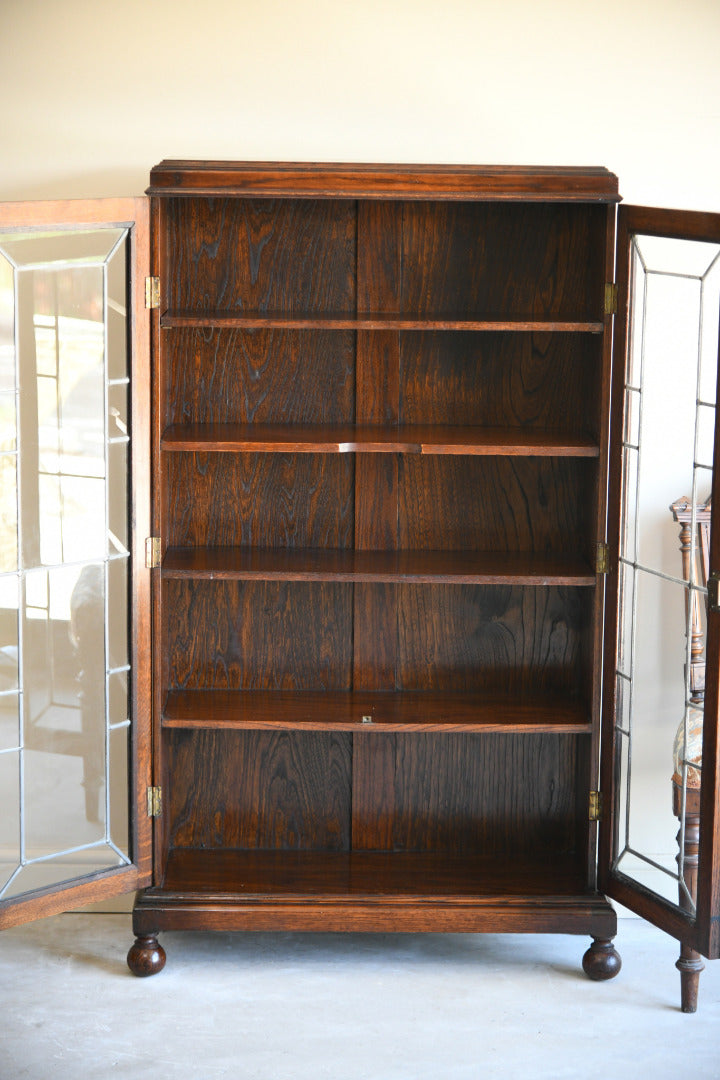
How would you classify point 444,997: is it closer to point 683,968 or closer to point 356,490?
point 683,968

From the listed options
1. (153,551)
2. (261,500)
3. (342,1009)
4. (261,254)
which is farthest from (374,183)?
(342,1009)

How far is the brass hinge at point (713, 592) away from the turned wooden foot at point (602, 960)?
967mm

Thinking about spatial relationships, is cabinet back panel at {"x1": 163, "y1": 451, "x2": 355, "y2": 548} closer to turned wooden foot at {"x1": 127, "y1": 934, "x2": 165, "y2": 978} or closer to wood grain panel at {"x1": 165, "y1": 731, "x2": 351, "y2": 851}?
→ wood grain panel at {"x1": 165, "y1": 731, "x2": 351, "y2": 851}

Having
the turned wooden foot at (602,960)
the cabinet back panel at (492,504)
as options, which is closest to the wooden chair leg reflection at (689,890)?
the turned wooden foot at (602,960)

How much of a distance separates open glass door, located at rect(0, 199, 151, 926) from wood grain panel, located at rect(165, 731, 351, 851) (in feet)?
0.82

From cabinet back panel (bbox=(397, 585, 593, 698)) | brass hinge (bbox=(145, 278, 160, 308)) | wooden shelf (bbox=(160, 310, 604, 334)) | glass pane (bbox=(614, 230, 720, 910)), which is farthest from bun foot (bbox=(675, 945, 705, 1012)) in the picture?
brass hinge (bbox=(145, 278, 160, 308))

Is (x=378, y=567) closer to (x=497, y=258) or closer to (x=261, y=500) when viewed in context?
(x=261, y=500)

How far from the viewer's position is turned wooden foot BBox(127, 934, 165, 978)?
3.22 m

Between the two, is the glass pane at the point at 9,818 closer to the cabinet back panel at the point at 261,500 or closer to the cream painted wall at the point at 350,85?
the cabinet back panel at the point at 261,500

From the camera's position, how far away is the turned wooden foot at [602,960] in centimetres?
325

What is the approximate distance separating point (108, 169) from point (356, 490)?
3.57ft

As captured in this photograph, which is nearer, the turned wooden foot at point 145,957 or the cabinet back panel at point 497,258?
the turned wooden foot at point 145,957

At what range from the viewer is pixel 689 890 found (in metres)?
3.11

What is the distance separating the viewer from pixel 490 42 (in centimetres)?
342
